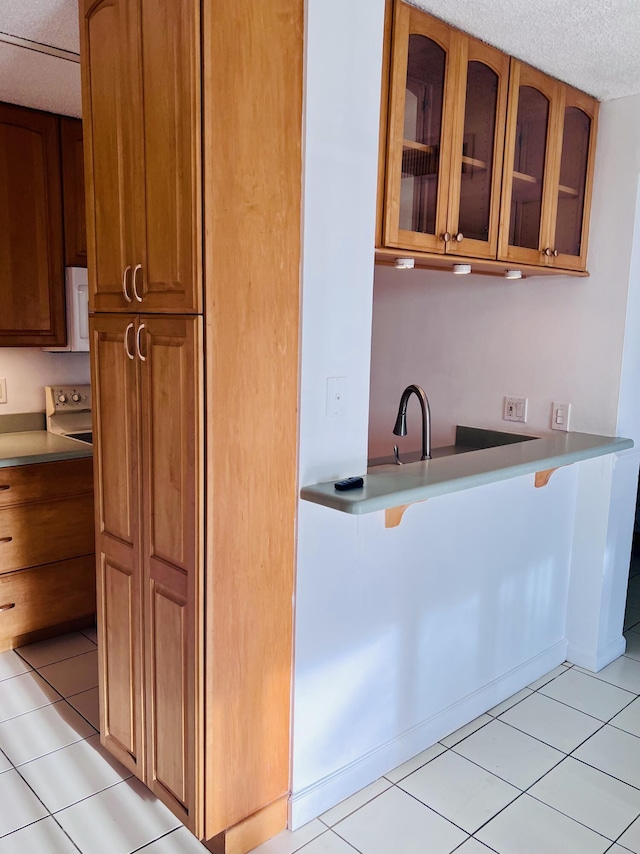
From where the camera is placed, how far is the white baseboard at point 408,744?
1989mm

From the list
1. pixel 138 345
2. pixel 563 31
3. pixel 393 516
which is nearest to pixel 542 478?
pixel 393 516

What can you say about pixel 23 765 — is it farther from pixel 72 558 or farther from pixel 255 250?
pixel 255 250

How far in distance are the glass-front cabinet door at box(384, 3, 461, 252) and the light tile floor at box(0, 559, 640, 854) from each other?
5.58 ft

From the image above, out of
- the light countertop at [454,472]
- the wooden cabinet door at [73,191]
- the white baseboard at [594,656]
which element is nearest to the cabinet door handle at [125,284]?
the light countertop at [454,472]

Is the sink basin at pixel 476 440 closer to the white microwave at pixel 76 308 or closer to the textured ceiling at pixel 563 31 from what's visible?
the textured ceiling at pixel 563 31

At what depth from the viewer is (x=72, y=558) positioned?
3053 millimetres

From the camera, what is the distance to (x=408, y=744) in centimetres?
227

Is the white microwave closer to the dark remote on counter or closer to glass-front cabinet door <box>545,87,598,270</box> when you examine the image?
the dark remote on counter

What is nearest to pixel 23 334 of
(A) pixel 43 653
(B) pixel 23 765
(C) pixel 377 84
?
(A) pixel 43 653

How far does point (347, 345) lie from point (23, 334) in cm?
181

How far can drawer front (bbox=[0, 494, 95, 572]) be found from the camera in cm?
284

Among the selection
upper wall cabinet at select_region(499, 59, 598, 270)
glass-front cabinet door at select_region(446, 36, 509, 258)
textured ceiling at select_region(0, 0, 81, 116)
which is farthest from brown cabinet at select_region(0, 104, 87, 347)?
upper wall cabinet at select_region(499, 59, 598, 270)

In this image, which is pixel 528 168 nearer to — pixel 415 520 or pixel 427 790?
pixel 415 520

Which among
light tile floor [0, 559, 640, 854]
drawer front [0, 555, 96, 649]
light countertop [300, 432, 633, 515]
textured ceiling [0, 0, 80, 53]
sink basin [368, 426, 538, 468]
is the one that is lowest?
light tile floor [0, 559, 640, 854]
